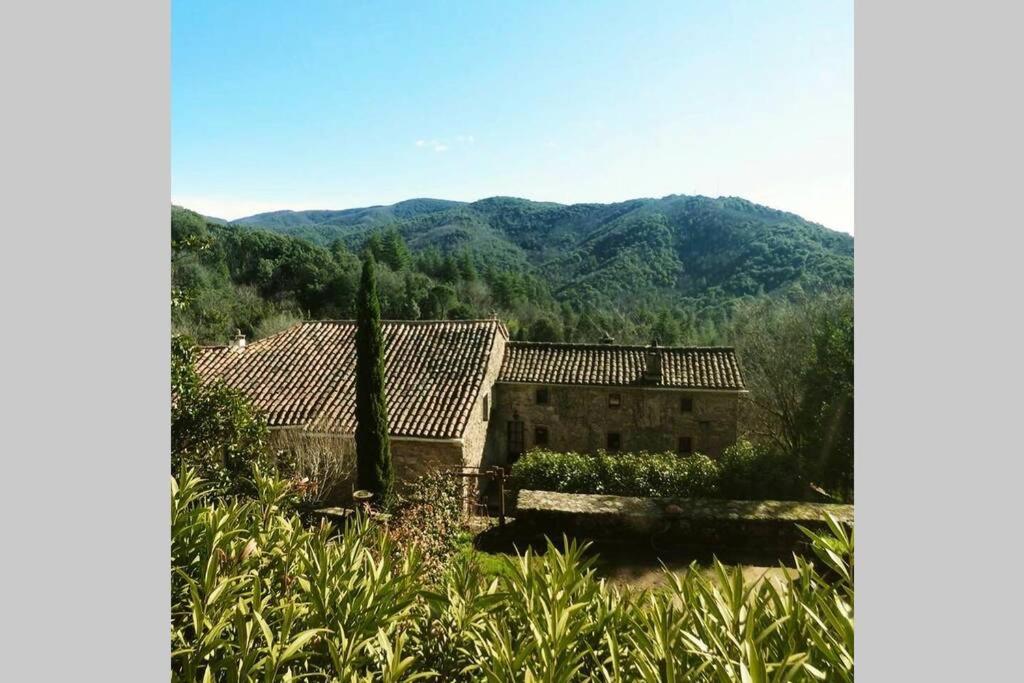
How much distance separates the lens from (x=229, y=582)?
1.56 meters

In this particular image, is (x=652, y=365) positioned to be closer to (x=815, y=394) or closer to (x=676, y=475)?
(x=676, y=475)

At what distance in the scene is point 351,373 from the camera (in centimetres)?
564

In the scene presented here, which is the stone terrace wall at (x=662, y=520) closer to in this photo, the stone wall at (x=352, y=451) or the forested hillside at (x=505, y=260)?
the forested hillside at (x=505, y=260)

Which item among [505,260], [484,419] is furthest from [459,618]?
[484,419]

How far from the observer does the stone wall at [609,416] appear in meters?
7.78

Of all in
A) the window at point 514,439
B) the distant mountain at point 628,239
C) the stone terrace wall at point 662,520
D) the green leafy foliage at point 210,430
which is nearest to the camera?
the green leafy foliage at point 210,430

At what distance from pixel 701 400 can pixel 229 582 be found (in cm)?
744

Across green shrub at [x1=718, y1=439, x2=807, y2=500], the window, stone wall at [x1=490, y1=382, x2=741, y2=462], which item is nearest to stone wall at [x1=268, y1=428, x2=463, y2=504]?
Result: stone wall at [x1=490, y1=382, x2=741, y2=462]

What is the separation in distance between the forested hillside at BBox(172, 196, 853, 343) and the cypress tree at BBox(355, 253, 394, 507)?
1.40 ft

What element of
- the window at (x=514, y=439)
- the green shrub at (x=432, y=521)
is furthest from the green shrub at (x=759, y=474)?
the window at (x=514, y=439)

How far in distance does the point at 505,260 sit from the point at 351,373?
8.05ft

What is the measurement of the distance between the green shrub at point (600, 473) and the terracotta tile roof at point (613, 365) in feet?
6.79

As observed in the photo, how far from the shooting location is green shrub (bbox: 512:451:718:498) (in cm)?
555

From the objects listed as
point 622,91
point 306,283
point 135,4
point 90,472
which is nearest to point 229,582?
point 90,472
